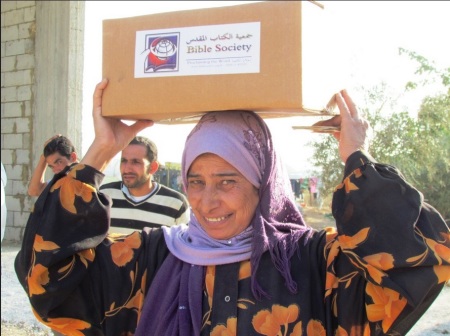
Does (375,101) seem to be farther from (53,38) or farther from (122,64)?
(53,38)

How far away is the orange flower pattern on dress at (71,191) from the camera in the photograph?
1839 mm

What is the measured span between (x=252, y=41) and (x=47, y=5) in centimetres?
607

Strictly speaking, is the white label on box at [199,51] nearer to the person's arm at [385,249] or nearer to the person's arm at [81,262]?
the person's arm at [81,262]

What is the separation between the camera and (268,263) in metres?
1.74

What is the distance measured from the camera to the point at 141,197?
157 inches

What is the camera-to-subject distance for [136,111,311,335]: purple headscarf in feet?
5.67

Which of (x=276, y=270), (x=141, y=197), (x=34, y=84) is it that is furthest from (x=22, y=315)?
(x=276, y=270)

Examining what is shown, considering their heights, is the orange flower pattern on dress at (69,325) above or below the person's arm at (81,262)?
below

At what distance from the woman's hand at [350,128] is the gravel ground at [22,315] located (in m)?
0.87

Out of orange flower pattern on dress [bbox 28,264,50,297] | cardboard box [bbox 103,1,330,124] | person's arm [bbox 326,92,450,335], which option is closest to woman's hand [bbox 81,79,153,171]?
cardboard box [bbox 103,1,330,124]

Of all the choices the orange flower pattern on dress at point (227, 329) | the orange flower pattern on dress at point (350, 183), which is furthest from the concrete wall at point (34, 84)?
→ the orange flower pattern on dress at point (350, 183)

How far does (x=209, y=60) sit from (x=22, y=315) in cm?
429

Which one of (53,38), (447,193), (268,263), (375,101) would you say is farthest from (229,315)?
(53,38)

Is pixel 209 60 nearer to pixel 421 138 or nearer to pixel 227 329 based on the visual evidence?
pixel 227 329
